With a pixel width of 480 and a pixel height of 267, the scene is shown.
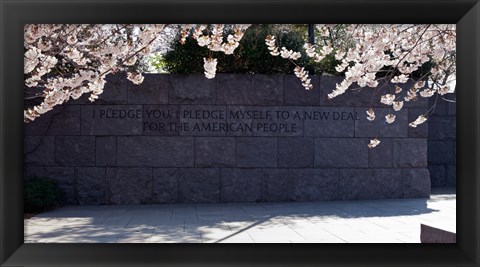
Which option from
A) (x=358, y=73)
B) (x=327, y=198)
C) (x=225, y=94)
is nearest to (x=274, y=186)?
(x=327, y=198)

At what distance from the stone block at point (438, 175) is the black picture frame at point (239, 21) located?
11257 mm

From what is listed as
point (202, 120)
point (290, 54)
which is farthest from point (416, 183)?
point (202, 120)

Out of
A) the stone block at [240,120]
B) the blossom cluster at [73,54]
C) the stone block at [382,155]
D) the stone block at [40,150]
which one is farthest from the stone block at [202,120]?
the stone block at [382,155]

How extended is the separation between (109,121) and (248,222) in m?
3.86

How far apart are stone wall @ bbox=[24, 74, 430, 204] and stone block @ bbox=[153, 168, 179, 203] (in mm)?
20

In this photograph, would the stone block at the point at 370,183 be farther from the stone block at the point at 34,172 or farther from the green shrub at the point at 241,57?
the stone block at the point at 34,172

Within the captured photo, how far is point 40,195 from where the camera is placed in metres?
9.77

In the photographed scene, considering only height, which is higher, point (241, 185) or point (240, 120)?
point (240, 120)

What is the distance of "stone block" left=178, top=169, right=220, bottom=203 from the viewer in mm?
10945

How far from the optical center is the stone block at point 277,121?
36.5 feet

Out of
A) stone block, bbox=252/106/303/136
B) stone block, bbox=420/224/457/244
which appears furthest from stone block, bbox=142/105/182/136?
stone block, bbox=420/224/457/244

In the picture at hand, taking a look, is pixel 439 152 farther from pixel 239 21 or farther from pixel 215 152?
pixel 239 21

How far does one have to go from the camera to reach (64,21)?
11.1 feet

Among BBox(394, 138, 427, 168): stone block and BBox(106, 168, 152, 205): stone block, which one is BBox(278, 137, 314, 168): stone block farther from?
BBox(106, 168, 152, 205): stone block
